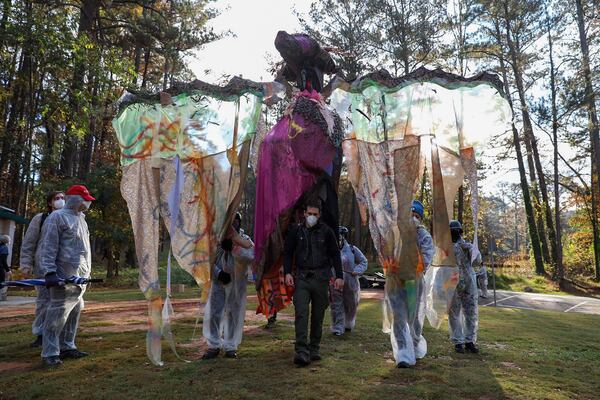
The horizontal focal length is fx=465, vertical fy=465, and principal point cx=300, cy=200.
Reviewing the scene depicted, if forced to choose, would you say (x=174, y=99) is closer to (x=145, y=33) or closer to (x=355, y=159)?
(x=355, y=159)

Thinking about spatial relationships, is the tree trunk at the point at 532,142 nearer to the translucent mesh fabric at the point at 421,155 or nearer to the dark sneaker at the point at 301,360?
the translucent mesh fabric at the point at 421,155

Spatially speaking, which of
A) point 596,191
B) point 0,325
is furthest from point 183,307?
point 596,191

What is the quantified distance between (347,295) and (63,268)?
390 cm

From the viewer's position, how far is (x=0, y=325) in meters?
7.29

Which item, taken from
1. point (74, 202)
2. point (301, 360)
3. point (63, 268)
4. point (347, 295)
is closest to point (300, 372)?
point (301, 360)

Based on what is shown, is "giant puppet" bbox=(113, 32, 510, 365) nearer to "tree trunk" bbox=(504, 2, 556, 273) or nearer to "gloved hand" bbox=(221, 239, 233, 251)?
"gloved hand" bbox=(221, 239, 233, 251)

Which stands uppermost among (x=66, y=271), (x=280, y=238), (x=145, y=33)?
(x=145, y=33)

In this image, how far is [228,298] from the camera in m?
5.24

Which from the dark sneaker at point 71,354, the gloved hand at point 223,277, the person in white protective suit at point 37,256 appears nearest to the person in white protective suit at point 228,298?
the gloved hand at point 223,277

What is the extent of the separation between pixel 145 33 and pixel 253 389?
15.8m

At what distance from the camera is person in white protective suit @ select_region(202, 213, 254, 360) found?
507 cm

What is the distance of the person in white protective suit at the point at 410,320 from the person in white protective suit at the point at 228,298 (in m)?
1.67

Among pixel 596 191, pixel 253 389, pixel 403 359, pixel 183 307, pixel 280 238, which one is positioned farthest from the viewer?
pixel 596 191

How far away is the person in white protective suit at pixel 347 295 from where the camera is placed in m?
6.61
